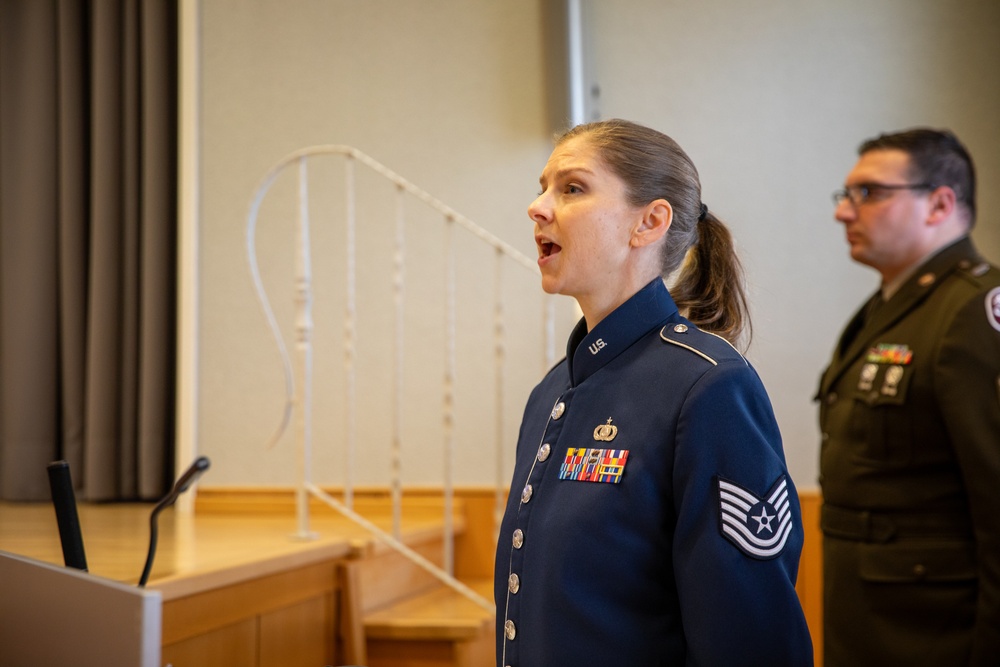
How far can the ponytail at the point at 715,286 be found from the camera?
1363mm

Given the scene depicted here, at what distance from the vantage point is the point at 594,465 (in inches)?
46.5

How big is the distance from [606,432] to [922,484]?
0.99 meters

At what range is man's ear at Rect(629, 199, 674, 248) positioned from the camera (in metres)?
1.27

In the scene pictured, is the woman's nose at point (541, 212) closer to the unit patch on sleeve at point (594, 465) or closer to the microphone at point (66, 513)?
the unit patch on sleeve at point (594, 465)

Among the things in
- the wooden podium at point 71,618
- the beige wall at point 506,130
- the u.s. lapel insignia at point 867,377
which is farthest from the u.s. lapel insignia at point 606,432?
the beige wall at point 506,130

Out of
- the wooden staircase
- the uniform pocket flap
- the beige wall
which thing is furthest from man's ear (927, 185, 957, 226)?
the wooden staircase

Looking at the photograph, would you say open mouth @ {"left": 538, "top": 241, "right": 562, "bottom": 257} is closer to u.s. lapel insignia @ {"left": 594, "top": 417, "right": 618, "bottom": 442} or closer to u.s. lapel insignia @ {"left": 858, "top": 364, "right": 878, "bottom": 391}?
u.s. lapel insignia @ {"left": 594, "top": 417, "right": 618, "bottom": 442}

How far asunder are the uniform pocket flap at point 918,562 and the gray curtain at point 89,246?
260 cm

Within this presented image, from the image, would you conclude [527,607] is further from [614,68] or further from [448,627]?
[614,68]

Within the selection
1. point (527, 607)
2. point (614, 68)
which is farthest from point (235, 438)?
Result: point (527, 607)

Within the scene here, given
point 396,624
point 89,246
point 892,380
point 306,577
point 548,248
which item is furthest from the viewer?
point 89,246


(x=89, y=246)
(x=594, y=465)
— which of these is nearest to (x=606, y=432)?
(x=594, y=465)

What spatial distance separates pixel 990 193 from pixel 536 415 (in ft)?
7.38

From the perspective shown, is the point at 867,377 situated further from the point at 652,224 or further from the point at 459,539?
the point at 459,539
